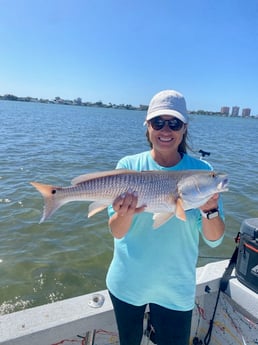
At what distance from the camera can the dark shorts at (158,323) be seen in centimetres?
268

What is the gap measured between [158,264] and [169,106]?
1408 millimetres

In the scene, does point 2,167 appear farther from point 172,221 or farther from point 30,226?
point 172,221

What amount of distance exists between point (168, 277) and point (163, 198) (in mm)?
689

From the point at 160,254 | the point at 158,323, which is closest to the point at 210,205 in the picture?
the point at 160,254

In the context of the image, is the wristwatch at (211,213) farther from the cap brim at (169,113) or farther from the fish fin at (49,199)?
the fish fin at (49,199)

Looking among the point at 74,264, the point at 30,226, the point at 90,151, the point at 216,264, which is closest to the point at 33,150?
the point at 90,151

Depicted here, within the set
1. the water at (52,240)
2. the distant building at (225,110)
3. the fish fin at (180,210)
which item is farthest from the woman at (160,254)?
the distant building at (225,110)

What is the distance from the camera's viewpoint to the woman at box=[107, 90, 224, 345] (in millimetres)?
2621

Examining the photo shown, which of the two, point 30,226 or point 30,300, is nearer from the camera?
point 30,300

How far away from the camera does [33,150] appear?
1773 centimetres

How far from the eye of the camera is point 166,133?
2748 mm

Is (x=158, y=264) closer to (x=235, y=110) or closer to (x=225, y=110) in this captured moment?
(x=225, y=110)

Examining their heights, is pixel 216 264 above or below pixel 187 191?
below

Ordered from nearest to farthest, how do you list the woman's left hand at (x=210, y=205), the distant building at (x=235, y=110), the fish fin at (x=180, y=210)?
1. the fish fin at (x=180, y=210)
2. the woman's left hand at (x=210, y=205)
3. the distant building at (x=235, y=110)
